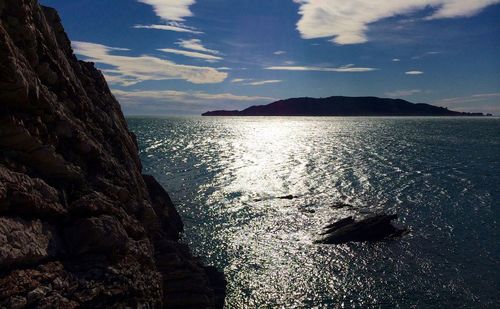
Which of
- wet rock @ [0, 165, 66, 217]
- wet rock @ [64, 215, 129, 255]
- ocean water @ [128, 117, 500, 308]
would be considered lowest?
ocean water @ [128, 117, 500, 308]

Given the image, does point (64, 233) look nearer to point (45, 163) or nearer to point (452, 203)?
point (45, 163)

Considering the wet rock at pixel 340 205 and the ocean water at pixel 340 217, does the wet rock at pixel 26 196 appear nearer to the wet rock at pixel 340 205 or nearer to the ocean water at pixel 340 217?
the ocean water at pixel 340 217

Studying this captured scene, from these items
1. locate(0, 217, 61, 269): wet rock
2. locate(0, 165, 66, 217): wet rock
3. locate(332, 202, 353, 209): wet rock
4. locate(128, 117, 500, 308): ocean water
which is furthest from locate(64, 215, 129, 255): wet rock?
locate(332, 202, 353, 209): wet rock

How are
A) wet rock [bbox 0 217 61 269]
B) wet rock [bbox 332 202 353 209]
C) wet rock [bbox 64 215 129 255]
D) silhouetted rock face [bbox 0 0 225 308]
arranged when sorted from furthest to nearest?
wet rock [bbox 332 202 353 209] → wet rock [bbox 64 215 129 255] → silhouetted rock face [bbox 0 0 225 308] → wet rock [bbox 0 217 61 269]

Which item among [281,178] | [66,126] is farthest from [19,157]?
[281,178]

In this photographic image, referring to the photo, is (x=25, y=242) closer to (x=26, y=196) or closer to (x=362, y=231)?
(x=26, y=196)

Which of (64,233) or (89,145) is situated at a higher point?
(89,145)

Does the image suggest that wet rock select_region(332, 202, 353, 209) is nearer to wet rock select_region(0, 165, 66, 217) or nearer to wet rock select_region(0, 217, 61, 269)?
wet rock select_region(0, 165, 66, 217)

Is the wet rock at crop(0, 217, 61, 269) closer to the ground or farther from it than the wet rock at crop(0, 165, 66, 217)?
closer to the ground
